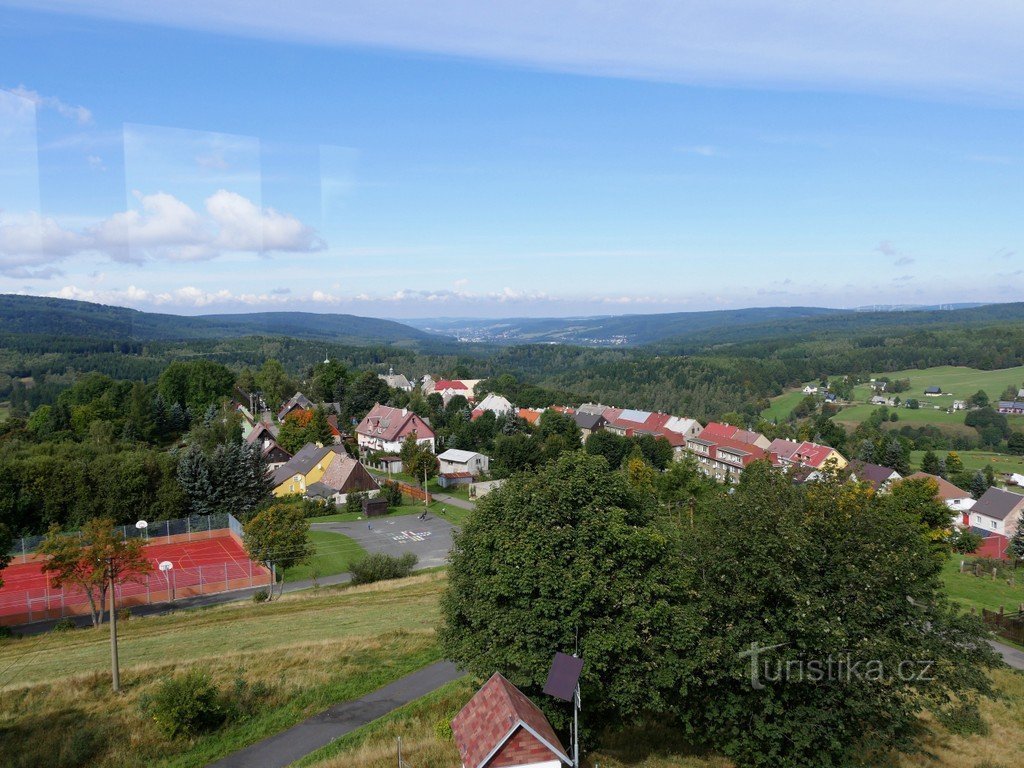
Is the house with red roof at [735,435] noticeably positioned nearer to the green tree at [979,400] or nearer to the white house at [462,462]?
the white house at [462,462]

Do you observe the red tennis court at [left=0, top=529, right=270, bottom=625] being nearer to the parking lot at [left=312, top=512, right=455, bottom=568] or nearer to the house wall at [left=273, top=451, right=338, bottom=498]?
the parking lot at [left=312, top=512, right=455, bottom=568]

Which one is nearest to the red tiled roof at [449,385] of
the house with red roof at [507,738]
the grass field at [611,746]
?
the grass field at [611,746]

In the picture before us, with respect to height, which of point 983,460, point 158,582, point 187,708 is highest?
point 187,708

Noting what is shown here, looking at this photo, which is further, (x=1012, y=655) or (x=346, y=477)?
(x=346, y=477)

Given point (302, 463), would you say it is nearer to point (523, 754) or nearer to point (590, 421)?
point (590, 421)

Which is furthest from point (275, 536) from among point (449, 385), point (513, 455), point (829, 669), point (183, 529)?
point (449, 385)

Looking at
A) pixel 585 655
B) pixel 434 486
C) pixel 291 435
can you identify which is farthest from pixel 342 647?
pixel 291 435
